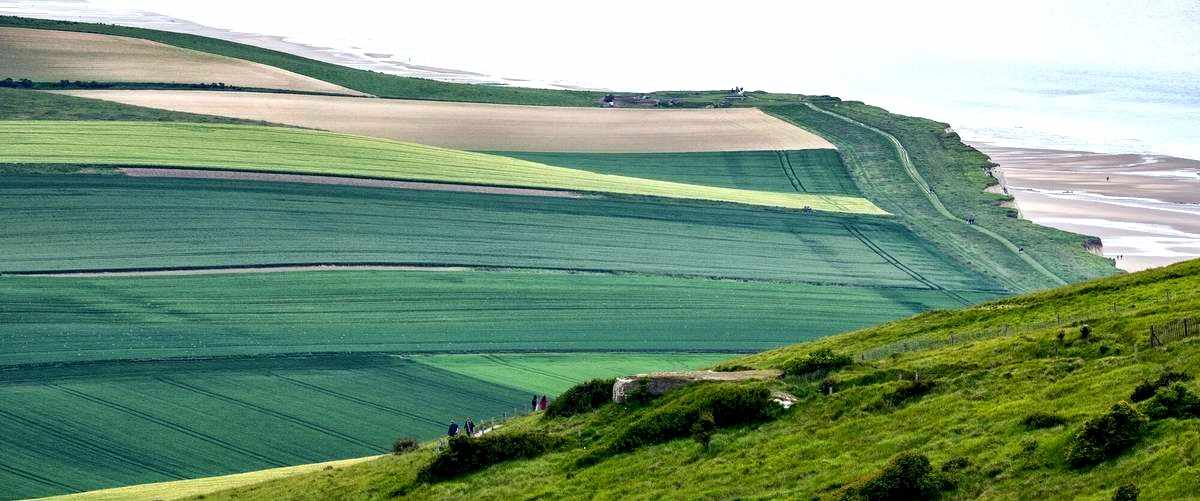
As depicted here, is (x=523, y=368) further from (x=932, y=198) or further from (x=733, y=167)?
(x=733, y=167)

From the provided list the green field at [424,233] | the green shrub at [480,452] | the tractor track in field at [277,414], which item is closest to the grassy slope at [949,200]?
the green field at [424,233]

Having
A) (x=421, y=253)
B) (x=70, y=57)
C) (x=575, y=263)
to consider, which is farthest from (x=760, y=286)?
(x=70, y=57)

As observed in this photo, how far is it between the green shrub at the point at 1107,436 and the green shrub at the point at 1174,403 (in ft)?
2.53

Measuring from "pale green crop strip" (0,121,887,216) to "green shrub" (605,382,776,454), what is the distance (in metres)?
63.7

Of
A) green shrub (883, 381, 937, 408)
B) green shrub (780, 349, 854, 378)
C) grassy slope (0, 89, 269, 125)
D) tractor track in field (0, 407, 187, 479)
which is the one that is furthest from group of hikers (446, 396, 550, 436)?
grassy slope (0, 89, 269, 125)

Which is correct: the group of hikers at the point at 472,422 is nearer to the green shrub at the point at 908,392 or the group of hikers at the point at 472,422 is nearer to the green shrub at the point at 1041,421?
the green shrub at the point at 908,392

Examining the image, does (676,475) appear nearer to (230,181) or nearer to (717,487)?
A: (717,487)

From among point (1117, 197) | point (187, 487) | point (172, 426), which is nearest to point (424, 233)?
point (172, 426)

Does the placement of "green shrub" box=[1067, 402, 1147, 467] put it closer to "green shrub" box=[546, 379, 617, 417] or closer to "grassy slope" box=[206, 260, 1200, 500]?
"grassy slope" box=[206, 260, 1200, 500]

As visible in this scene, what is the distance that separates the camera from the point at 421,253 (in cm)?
9044

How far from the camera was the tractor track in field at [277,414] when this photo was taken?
62.4 metres

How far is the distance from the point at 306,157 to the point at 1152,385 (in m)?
81.5

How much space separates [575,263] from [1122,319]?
49.8 metres

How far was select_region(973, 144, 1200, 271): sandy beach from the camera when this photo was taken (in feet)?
363
